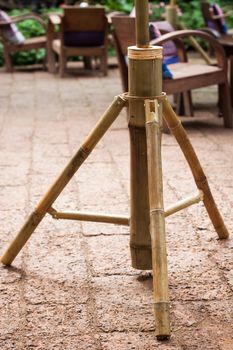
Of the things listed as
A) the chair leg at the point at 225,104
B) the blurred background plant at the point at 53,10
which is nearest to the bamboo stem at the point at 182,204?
the chair leg at the point at 225,104

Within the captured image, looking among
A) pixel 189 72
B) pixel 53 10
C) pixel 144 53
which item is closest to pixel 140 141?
pixel 144 53

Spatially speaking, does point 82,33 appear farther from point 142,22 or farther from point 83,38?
point 142,22

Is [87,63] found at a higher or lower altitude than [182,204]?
lower

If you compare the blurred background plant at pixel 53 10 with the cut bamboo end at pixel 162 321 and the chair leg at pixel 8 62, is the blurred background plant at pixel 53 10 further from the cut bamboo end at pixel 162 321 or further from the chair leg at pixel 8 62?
the cut bamboo end at pixel 162 321

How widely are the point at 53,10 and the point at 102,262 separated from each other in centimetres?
956

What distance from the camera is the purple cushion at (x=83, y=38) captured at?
8.75m

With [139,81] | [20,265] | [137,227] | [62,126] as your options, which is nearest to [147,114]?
[139,81]

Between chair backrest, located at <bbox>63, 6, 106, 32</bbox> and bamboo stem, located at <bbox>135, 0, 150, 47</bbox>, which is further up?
bamboo stem, located at <bbox>135, 0, 150, 47</bbox>

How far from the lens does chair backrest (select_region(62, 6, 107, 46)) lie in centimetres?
863

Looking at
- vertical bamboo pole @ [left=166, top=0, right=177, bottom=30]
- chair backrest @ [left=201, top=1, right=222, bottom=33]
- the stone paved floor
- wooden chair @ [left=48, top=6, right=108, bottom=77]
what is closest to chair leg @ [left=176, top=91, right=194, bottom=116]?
the stone paved floor

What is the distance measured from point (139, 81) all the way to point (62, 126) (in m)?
3.49

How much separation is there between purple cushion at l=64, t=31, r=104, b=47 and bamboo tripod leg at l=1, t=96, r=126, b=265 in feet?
20.2

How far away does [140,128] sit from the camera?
257 centimetres

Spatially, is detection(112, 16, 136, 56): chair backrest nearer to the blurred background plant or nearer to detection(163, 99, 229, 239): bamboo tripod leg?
detection(163, 99, 229, 239): bamboo tripod leg
